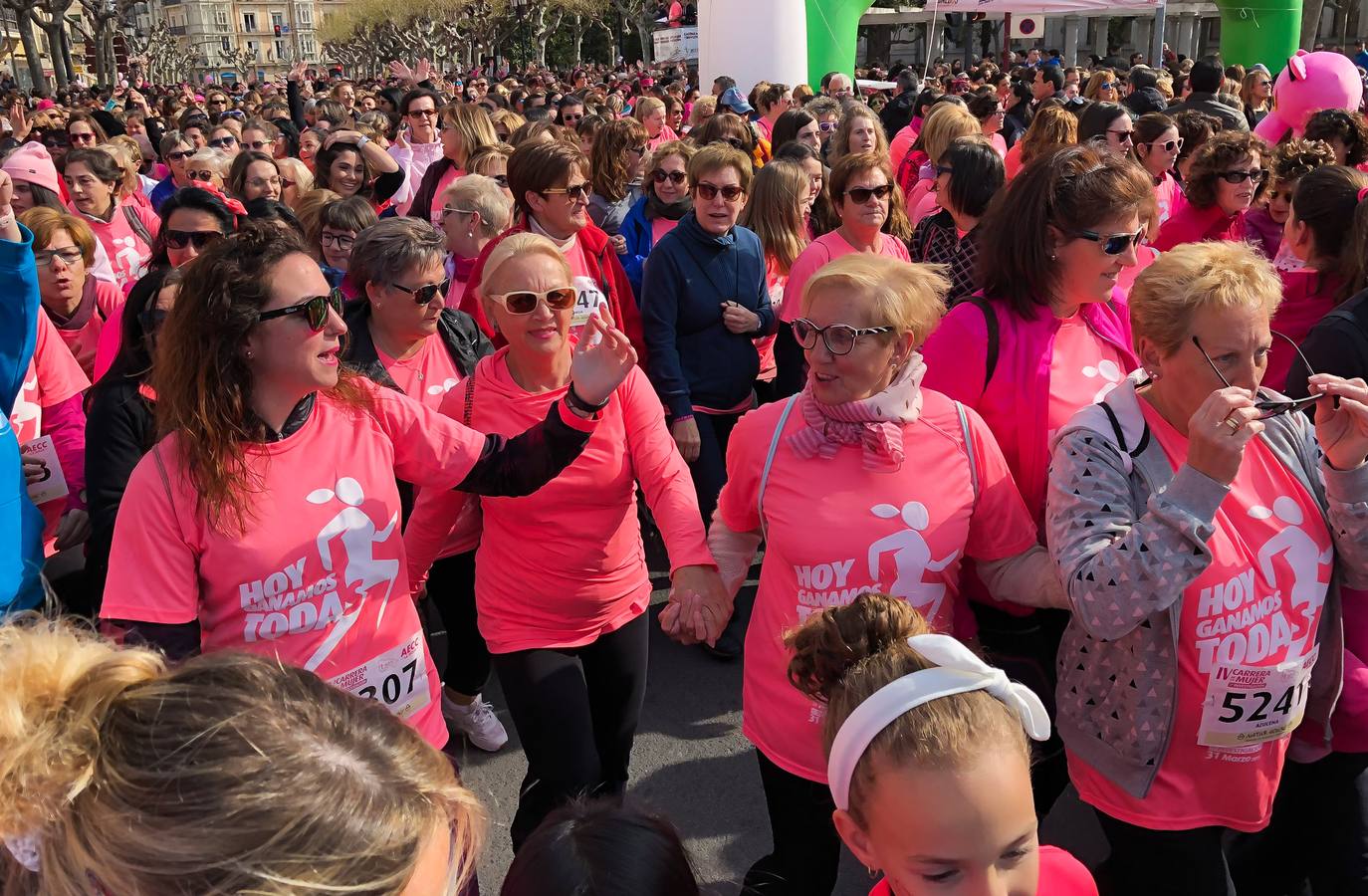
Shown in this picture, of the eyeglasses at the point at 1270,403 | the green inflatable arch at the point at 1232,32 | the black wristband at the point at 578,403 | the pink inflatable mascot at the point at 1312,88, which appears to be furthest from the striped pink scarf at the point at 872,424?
the green inflatable arch at the point at 1232,32

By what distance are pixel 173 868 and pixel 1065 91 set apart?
13.4 meters

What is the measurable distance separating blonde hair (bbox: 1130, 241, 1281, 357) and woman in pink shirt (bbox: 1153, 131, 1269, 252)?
9.17 ft

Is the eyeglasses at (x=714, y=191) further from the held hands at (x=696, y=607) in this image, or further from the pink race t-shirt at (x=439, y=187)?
the pink race t-shirt at (x=439, y=187)

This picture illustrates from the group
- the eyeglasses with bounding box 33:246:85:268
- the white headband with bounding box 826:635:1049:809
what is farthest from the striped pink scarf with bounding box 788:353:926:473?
the eyeglasses with bounding box 33:246:85:268

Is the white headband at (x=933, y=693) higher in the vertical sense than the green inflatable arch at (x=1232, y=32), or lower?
lower

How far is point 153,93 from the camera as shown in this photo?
89.9 ft

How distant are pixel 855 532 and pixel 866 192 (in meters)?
2.83

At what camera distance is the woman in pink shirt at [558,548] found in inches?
115

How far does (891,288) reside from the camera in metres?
2.46

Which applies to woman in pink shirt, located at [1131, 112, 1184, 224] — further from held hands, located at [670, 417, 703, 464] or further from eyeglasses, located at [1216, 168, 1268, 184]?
held hands, located at [670, 417, 703, 464]

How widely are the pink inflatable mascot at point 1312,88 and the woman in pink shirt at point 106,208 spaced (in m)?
7.33

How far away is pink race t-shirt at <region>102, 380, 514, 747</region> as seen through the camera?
7.39 ft

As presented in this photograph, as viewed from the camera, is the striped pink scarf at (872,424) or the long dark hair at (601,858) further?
the striped pink scarf at (872,424)

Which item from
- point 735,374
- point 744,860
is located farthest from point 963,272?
point 744,860
